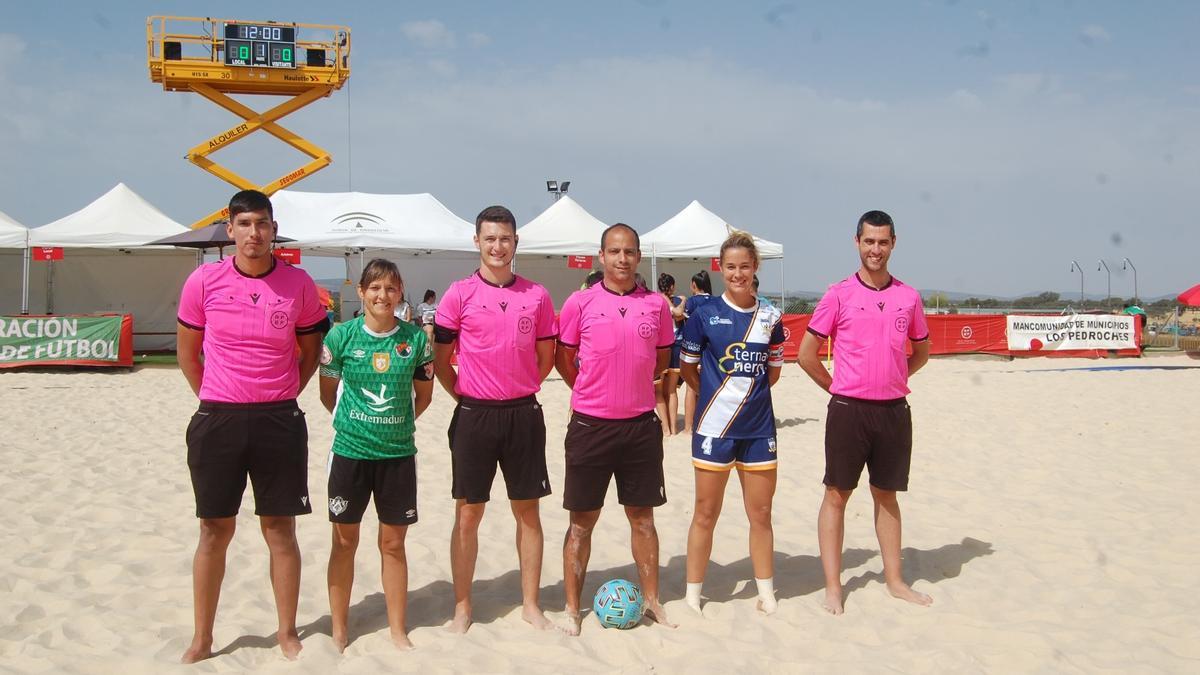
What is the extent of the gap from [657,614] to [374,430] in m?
1.50

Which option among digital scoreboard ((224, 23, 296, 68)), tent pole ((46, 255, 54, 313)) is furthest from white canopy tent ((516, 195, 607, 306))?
tent pole ((46, 255, 54, 313))

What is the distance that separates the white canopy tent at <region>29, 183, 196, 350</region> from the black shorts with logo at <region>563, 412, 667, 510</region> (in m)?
18.7

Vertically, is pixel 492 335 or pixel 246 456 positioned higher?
pixel 492 335


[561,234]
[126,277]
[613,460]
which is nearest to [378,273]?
[613,460]

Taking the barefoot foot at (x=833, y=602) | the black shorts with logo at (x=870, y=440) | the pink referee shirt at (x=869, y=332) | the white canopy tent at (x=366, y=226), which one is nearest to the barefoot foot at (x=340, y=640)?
the barefoot foot at (x=833, y=602)

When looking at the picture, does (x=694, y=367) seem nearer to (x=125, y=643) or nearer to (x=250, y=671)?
(x=250, y=671)

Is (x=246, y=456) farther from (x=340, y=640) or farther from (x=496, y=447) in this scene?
(x=496, y=447)

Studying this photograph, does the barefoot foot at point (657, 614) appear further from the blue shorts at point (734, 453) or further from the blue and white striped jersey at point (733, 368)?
the blue and white striped jersey at point (733, 368)

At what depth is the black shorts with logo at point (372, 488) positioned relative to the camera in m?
3.53

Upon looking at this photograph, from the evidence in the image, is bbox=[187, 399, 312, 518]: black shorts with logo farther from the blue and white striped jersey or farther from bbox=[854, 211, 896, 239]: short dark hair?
A: bbox=[854, 211, 896, 239]: short dark hair

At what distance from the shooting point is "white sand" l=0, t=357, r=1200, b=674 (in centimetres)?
353

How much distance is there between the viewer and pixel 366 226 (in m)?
18.9

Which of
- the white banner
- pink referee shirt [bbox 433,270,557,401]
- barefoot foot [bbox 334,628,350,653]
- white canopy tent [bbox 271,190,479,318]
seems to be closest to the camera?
barefoot foot [bbox 334,628,350,653]

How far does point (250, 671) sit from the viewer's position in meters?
3.35
